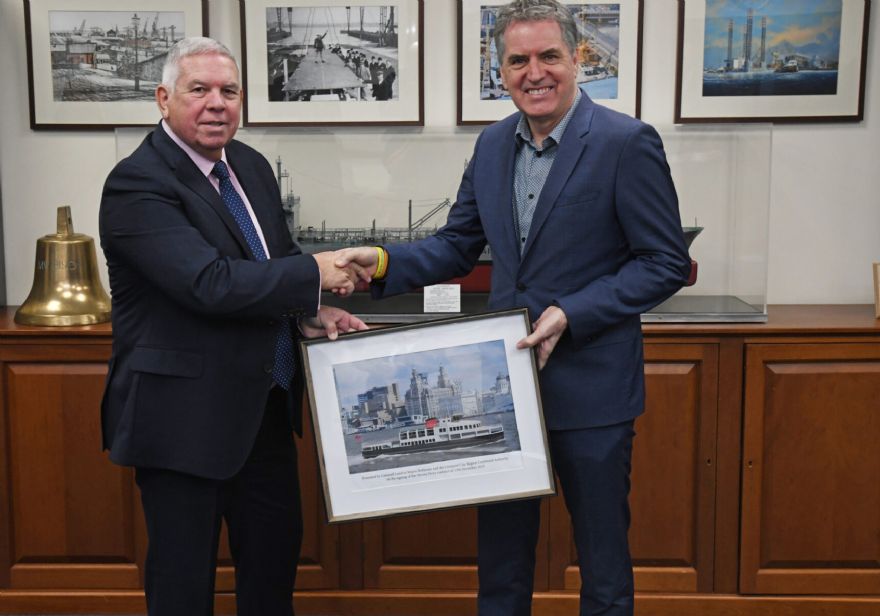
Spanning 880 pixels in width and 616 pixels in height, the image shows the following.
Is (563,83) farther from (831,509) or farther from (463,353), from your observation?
(831,509)

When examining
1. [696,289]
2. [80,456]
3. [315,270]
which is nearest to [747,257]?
[696,289]

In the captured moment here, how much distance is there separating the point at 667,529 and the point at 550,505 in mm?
340

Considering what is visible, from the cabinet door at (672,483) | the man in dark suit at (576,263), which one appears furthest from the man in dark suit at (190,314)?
the cabinet door at (672,483)

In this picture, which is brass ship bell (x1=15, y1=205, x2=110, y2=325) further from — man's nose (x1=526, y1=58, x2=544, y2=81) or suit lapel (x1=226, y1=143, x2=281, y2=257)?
man's nose (x1=526, y1=58, x2=544, y2=81)

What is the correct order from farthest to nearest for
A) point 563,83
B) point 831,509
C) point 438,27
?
point 438,27 < point 831,509 < point 563,83

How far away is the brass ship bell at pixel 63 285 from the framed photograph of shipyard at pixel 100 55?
0.45 m

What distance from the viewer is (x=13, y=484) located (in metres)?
2.98

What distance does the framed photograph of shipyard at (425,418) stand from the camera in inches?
80.8

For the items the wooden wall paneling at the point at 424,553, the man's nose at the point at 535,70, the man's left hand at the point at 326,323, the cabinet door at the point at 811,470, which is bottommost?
the wooden wall paneling at the point at 424,553

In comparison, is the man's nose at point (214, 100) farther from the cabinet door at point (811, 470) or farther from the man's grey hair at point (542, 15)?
the cabinet door at point (811, 470)

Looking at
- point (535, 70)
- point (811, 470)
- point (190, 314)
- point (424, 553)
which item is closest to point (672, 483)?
point (811, 470)

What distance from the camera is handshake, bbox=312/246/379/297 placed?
2.13 metres

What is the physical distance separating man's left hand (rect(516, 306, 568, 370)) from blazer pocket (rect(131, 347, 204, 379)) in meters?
→ 0.62

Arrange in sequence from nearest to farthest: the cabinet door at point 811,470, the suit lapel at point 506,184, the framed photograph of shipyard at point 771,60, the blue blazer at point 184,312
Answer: the blue blazer at point 184,312 → the suit lapel at point 506,184 → the cabinet door at point 811,470 → the framed photograph of shipyard at point 771,60
